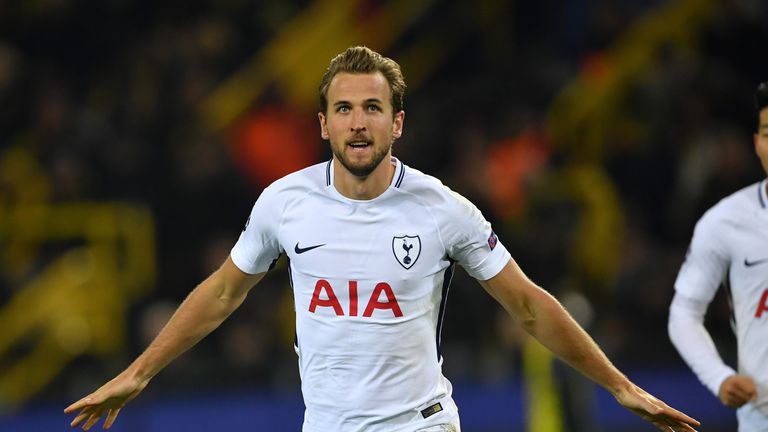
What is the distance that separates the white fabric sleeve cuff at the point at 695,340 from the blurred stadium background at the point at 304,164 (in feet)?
8.66

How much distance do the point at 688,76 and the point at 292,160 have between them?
11.0ft

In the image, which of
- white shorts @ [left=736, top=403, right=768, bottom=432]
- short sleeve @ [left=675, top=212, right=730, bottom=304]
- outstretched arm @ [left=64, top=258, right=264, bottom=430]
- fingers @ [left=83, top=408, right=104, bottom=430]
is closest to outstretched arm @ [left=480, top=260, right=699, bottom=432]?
white shorts @ [left=736, top=403, right=768, bottom=432]

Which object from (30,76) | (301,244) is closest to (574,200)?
(30,76)

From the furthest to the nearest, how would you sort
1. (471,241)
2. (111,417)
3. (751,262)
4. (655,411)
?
(751,262) < (111,417) < (471,241) < (655,411)

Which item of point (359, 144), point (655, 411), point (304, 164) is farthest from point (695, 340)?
point (304, 164)

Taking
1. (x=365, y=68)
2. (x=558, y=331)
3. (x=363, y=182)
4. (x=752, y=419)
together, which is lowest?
(x=752, y=419)

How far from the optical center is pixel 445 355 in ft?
29.8

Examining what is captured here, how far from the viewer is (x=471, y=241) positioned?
4.51 m

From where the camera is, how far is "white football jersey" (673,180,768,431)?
196 inches

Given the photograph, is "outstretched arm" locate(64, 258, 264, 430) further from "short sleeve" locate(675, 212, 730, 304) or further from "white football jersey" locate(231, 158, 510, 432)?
"short sleeve" locate(675, 212, 730, 304)

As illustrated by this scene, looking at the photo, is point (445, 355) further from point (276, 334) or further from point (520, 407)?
point (276, 334)

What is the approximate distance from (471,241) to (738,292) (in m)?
1.28

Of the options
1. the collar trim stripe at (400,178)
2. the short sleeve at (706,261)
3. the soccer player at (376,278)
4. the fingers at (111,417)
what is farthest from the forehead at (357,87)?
the short sleeve at (706,261)

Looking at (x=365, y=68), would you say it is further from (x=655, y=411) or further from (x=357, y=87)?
(x=655, y=411)
